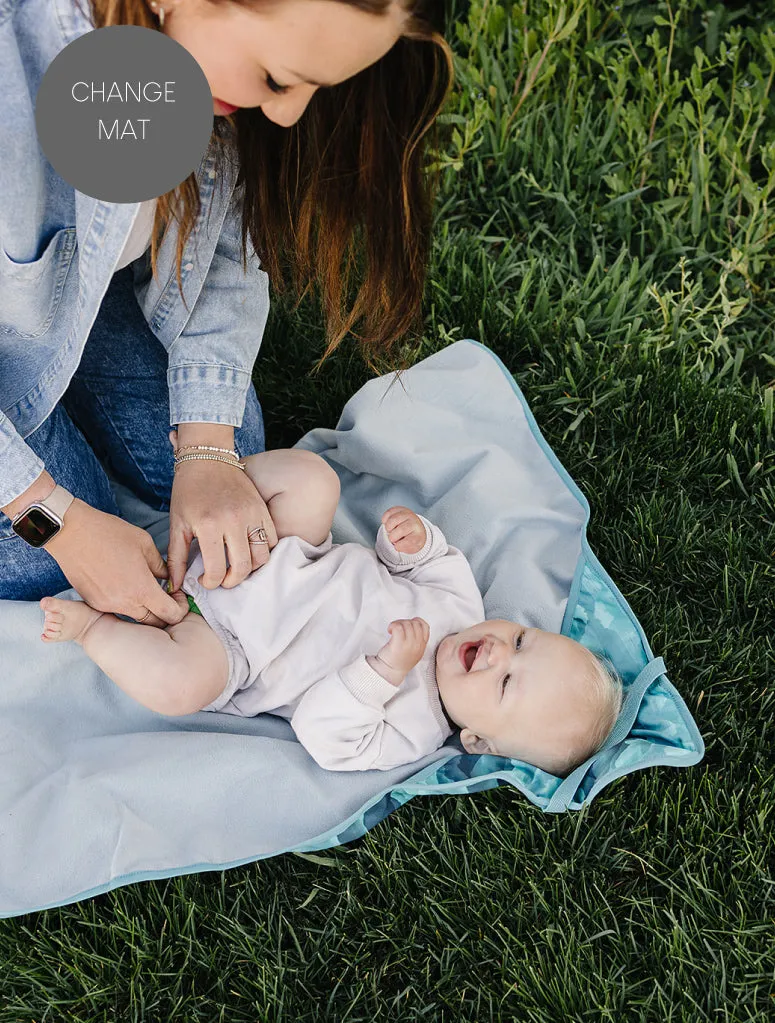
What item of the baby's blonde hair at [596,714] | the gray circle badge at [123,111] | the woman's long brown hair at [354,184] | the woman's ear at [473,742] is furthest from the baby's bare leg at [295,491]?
the gray circle badge at [123,111]

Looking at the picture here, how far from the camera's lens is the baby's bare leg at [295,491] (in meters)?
1.92

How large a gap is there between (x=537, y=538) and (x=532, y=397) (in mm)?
459

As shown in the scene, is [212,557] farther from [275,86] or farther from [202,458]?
[275,86]

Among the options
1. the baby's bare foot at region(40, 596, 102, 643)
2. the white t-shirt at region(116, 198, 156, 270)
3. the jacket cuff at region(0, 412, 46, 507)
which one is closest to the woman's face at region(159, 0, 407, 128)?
the white t-shirt at region(116, 198, 156, 270)

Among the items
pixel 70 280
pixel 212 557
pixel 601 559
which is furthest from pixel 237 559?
pixel 601 559

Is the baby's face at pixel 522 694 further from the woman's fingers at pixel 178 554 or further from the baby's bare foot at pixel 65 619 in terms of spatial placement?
the baby's bare foot at pixel 65 619

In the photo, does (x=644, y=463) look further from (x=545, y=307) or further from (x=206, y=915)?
(x=206, y=915)

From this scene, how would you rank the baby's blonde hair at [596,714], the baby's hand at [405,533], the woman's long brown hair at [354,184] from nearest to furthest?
the woman's long brown hair at [354,184], the baby's blonde hair at [596,714], the baby's hand at [405,533]

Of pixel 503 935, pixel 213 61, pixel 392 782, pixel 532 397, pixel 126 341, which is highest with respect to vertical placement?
pixel 213 61

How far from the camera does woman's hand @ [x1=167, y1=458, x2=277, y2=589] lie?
1.79 metres

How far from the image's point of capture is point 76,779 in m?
1.77

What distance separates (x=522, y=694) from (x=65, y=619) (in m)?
0.79

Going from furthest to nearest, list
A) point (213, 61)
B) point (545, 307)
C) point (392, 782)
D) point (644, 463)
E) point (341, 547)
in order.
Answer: point (545, 307) < point (644, 463) < point (341, 547) < point (392, 782) < point (213, 61)

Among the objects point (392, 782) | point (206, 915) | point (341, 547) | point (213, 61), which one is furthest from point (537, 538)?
point (213, 61)
